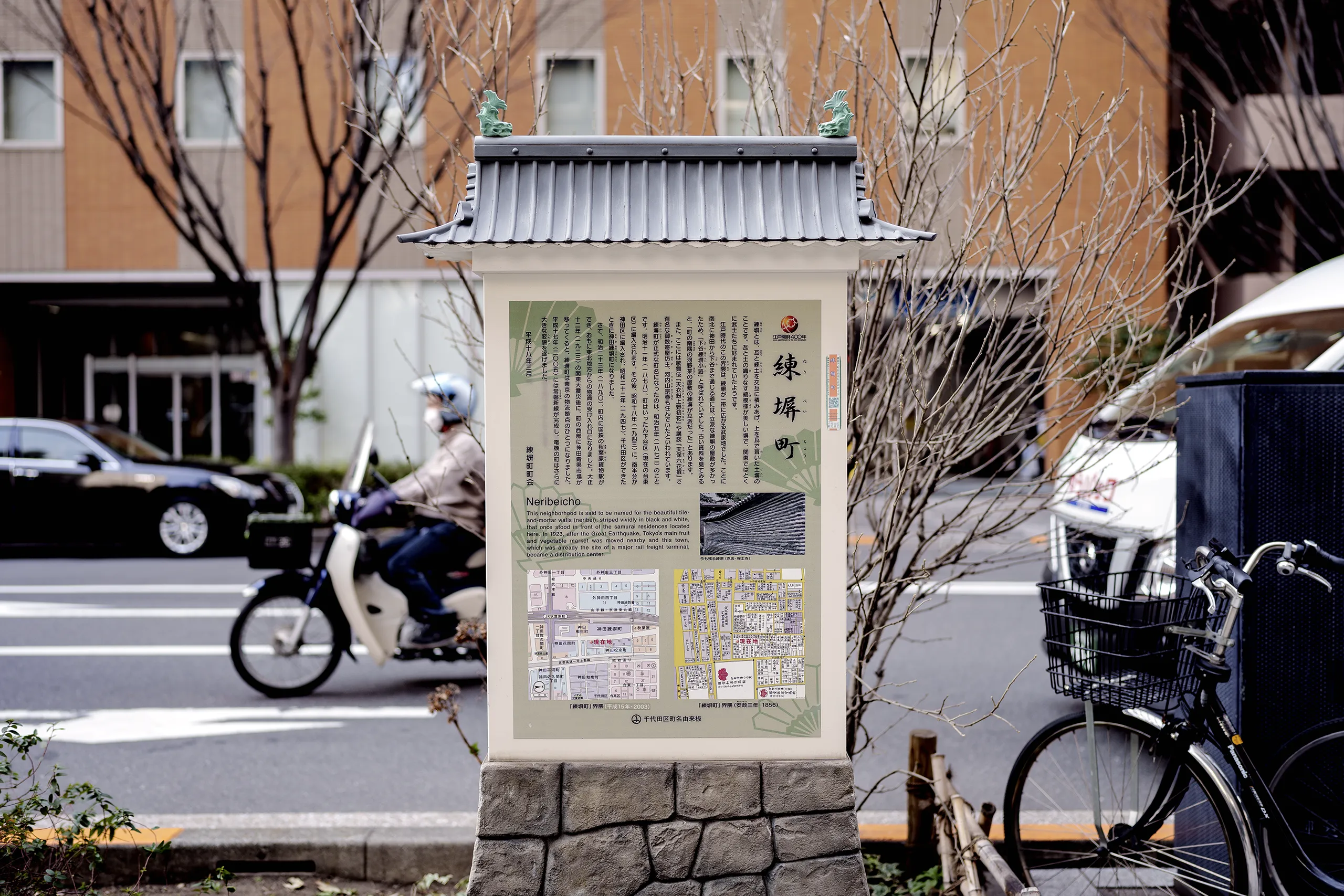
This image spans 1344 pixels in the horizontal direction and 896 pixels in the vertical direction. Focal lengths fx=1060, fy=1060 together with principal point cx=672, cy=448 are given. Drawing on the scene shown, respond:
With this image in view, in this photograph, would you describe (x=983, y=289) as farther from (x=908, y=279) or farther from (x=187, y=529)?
(x=187, y=529)

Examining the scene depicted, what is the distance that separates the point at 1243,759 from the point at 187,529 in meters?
11.2

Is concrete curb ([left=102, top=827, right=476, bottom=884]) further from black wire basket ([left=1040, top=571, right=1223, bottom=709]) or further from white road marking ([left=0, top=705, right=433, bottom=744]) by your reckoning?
black wire basket ([left=1040, top=571, right=1223, bottom=709])

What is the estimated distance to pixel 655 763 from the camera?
9.86 ft

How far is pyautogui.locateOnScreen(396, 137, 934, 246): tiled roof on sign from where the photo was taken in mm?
2830

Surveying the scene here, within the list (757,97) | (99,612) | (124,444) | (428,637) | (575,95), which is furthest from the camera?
(575,95)

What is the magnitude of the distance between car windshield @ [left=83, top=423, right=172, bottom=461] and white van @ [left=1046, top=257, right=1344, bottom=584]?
10172 mm

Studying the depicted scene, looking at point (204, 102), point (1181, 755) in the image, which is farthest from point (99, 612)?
point (204, 102)

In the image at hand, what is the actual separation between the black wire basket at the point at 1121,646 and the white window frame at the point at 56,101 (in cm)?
1802

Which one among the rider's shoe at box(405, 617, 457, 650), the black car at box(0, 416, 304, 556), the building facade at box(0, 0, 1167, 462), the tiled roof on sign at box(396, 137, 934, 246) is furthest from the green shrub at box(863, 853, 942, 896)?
the building facade at box(0, 0, 1167, 462)

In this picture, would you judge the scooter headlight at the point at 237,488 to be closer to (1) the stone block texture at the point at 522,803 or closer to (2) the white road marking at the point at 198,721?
(2) the white road marking at the point at 198,721

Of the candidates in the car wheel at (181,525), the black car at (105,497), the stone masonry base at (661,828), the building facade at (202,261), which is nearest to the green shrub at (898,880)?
the stone masonry base at (661,828)

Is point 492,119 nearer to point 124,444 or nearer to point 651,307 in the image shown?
point 651,307

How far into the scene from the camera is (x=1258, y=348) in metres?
5.93

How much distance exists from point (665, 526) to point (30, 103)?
18.0m
